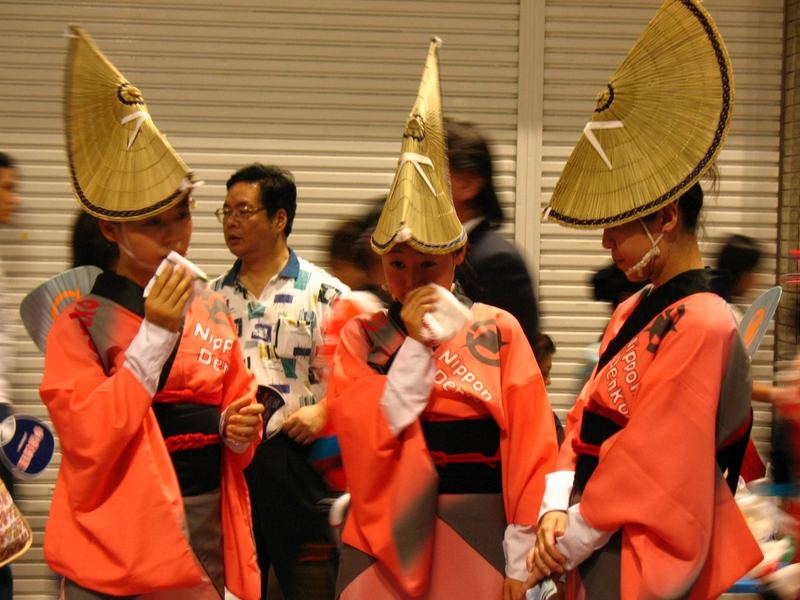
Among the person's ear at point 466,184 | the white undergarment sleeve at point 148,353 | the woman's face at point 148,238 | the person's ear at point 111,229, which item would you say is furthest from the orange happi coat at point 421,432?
the person's ear at point 466,184

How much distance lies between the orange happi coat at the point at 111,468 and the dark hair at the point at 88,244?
0.56 meters

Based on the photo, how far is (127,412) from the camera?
262cm

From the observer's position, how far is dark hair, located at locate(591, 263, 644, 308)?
154 inches

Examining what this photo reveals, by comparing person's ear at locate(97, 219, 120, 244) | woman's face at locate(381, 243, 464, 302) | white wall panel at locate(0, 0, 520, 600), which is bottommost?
woman's face at locate(381, 243, 464, 302)

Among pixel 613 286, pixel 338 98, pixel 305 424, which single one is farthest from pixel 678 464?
pixel 338 98

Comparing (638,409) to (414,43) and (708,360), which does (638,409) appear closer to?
(708,360)

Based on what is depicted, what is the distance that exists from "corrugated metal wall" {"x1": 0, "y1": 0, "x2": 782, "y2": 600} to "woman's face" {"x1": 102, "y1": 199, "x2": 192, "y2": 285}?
8.91 feet

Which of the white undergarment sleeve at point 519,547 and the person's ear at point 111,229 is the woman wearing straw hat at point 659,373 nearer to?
the white undergarment sleeve at point 519,547

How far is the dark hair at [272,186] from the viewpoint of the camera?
4.32 m

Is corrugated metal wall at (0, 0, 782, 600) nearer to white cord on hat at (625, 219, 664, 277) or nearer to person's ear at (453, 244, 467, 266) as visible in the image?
person's ear at (453, 244, 467, 266)

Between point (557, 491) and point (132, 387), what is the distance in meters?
1.03

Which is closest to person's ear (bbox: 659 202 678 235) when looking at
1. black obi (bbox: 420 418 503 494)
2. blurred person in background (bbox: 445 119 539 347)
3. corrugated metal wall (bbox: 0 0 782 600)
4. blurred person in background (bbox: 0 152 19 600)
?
black obi (bbox: 420 418 503 494)

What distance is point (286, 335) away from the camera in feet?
13.7

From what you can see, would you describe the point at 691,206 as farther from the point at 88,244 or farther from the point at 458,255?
the point at 88,244
